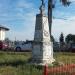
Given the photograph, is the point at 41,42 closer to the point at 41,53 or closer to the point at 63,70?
the point at 41,53

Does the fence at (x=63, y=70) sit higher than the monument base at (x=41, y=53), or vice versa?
the monument base at (x=41, y=53)

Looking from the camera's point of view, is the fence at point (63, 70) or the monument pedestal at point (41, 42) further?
the monument pedestal at point (41, 42)

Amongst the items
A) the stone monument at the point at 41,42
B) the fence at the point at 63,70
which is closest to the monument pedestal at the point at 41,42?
the stone monument at the point at 41,42

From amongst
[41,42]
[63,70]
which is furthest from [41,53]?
[63,70]

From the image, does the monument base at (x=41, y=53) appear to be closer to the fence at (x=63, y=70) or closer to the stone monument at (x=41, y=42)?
the stone monument at (x=41, y=42)

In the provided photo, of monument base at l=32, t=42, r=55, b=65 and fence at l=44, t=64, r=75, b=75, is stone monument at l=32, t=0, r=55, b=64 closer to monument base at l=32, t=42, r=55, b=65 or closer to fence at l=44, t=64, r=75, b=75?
monument base at l=32, t=42, r=55, b=65

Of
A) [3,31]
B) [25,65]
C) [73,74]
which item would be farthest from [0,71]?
[3,31]

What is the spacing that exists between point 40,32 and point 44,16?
106 cm

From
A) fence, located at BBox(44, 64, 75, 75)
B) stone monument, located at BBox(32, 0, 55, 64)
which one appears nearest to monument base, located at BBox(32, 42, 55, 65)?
stone monument, located at BBox(32, 0, 55, 64)

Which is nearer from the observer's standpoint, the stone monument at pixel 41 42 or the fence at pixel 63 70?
the fence at pixel 63 70

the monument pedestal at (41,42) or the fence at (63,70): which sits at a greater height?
the monument pedestal at (41,42)

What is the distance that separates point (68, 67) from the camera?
15.0m

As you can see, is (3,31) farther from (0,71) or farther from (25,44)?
(0,71)

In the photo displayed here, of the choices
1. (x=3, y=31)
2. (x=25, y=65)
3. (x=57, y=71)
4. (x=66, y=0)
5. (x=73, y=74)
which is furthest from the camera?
(x=3, y=31)
